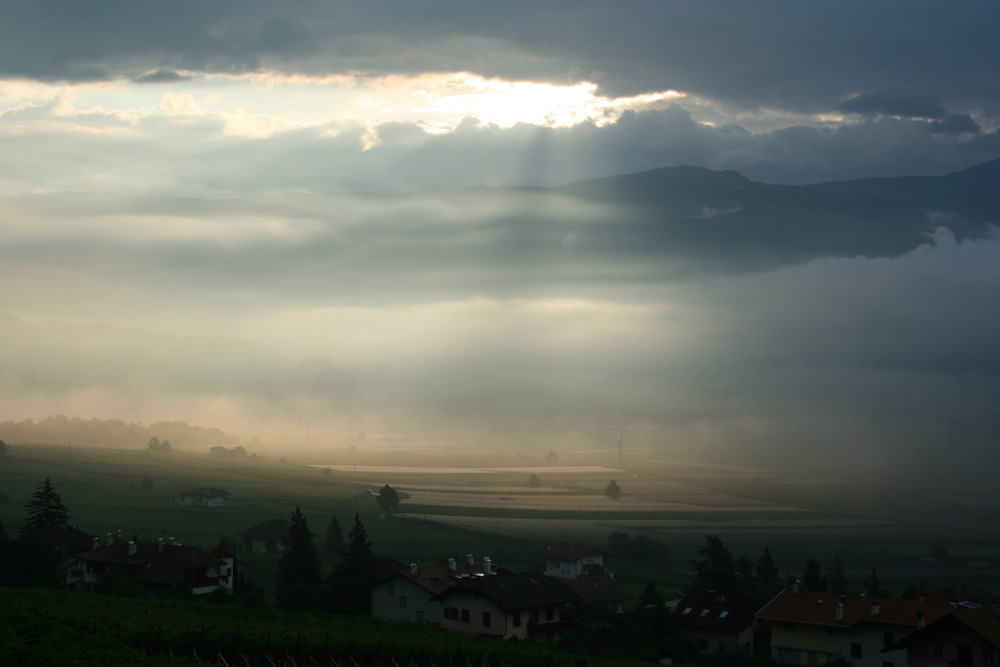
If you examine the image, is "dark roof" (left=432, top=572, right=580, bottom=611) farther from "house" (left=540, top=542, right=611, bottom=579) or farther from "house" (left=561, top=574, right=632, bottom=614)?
"house" (left=540, top=542, right=611, bottom=579)

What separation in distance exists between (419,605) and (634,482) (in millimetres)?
129179

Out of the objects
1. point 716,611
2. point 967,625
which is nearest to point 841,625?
point 967,625

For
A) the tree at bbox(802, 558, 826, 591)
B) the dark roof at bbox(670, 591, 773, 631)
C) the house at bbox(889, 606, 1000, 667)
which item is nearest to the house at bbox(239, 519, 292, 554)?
the dark roof at bbox(670, 591, 773, 631)

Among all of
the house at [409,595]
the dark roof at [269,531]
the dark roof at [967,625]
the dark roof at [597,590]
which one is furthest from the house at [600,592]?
the dark roof at [269,531]

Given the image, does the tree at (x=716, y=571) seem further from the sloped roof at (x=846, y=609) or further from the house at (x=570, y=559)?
the sloped roof at (x=846, y=609)

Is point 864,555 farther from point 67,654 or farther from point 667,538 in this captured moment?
point 67,654

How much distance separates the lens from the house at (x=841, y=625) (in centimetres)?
4647

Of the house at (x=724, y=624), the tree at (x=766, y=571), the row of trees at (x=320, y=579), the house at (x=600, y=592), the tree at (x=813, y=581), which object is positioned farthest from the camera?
the tree at (x=766, y=571)

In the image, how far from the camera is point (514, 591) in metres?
52.3

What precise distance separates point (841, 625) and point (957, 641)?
7.53 meters

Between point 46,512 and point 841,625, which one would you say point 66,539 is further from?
point 841,625

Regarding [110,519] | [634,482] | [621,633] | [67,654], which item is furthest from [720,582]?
[634,482]

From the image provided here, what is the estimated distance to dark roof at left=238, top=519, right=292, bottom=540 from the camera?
9881cm

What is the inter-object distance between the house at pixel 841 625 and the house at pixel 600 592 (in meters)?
18.1
